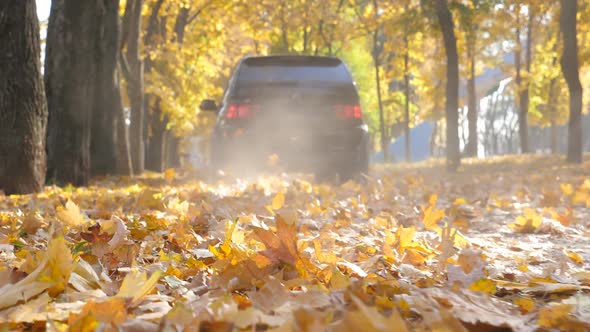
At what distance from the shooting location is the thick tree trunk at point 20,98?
6.32 meters

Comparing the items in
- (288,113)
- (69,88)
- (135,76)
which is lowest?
(288,113)

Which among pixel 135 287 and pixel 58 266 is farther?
pixel 58 266

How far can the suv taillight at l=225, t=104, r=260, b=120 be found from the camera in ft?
28.6

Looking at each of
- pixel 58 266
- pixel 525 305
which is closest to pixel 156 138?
pixel 58 266

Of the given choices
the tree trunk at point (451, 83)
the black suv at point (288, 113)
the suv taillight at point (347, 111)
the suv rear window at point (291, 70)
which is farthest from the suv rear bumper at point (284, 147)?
the tree trunk at point (451, 83)

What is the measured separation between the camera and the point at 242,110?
872 cm

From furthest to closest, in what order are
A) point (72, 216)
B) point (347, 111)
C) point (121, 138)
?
point (121, 138) → point (347, 111) → point (72, 216)

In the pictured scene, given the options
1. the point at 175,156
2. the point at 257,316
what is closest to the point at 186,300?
the point at 257,316

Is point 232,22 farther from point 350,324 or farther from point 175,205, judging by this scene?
point 350,324

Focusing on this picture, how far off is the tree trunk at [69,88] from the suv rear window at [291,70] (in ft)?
7.55

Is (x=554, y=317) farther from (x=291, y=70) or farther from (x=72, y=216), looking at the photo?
(x=291, y=70)

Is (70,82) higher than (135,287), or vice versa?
(70,82)

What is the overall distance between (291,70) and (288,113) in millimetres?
658

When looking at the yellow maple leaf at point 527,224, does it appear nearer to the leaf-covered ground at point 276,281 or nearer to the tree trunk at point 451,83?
the leaf-covered ground at point 276,281
